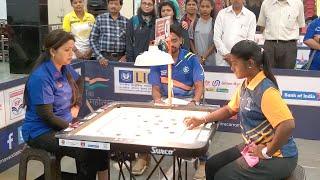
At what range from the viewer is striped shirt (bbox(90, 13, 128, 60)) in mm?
5402

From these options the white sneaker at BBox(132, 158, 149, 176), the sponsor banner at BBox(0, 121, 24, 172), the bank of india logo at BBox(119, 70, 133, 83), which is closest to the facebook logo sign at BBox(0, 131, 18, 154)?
the sponsor banner at BBox(0, 121, 24, 172)

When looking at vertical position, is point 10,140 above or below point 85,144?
below

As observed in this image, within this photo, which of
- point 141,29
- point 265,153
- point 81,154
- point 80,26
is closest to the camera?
point 265,153

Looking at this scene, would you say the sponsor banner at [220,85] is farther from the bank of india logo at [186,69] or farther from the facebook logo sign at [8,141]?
the facebook logo sign at [8,141]

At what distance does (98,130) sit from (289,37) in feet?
10.8

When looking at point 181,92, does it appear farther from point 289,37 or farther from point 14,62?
point 14,62

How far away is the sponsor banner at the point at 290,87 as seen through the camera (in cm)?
495

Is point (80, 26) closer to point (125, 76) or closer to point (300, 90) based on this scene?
point (125, 76)

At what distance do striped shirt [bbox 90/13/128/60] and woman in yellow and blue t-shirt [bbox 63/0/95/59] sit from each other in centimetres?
25

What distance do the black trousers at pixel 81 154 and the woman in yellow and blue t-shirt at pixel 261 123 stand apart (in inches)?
36.0

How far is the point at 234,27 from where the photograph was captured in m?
5.30

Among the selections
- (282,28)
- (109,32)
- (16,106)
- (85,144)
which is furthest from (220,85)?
(85,144)

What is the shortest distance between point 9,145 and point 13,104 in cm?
39

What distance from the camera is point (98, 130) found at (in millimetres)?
2838
